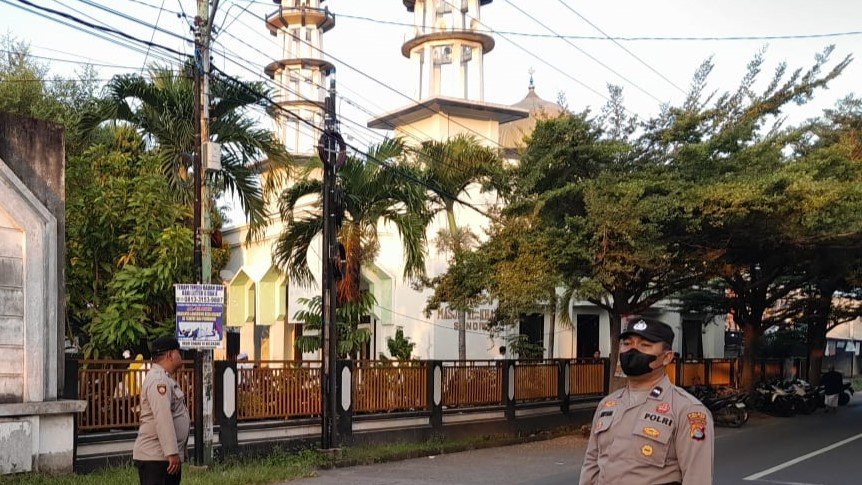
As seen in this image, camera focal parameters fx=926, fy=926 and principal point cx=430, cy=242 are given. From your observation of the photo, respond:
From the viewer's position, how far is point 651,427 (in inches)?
166

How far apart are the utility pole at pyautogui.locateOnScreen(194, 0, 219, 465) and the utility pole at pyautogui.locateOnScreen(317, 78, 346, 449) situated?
205 cm

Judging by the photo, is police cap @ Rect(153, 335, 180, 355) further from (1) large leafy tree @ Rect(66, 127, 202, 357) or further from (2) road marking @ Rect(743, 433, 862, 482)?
(2) road marking @ Rect(743, 433, 862, 482)

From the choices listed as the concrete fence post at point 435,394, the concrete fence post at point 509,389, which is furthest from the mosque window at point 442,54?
the concrete fence post at point 435,394

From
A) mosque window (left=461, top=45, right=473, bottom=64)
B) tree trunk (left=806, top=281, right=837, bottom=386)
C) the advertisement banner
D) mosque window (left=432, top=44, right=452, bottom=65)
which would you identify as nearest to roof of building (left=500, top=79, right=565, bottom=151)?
mosque window (left=461, top=45, right=473, bottom=64)

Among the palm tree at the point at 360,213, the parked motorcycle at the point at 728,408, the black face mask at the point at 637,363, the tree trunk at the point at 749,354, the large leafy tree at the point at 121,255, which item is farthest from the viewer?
the tree trunk at the point at 749,354

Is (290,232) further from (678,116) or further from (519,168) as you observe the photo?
(678,116)

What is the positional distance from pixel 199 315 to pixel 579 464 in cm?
647

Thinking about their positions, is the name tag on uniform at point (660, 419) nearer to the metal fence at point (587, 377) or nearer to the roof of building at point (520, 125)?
the metal fence at point (587, 377)

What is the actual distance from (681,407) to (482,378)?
47.7ft

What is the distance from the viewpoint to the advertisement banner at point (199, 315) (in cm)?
1193

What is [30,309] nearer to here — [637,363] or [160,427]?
[160,427]

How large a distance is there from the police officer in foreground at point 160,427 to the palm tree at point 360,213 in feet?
35.3

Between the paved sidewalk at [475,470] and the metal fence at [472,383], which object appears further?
the metal fence at [472,383]

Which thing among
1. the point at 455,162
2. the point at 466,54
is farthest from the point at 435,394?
→ the point at 466,54
